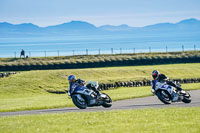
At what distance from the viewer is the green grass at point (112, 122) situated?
1481 cm

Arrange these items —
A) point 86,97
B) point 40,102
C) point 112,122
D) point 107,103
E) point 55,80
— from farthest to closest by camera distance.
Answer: point 55,80 → point 40,102 → point 107,103 → point 86,97 → point 112,122

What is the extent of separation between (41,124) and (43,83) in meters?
25.5

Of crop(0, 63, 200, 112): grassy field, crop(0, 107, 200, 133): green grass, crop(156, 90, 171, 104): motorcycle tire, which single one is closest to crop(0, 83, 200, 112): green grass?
crop(0, 63, 200, 112): grassy field

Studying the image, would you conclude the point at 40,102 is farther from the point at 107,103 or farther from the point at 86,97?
the point at 86,97

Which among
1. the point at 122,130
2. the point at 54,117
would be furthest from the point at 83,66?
the point at 122,130

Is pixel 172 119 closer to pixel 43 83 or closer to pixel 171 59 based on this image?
pixel 43 83

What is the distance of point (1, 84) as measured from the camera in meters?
40.8

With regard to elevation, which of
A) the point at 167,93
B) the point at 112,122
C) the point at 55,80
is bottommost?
the point at 55,80

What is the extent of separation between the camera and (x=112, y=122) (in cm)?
1634

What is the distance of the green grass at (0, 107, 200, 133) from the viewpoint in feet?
48.6

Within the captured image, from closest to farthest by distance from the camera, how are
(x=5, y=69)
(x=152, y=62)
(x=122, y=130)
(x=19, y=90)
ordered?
(x=122, y=130), (x=19, y=90), (x=5, y=69), (x=152, y=62)

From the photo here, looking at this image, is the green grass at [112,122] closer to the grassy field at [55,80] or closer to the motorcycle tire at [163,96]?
the motorcycle tire at [163,96]

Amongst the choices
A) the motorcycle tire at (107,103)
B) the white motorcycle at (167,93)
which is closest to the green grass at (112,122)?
the motorcycle tire at (107,103)

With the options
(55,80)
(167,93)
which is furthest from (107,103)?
(55,80)
